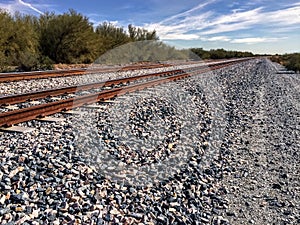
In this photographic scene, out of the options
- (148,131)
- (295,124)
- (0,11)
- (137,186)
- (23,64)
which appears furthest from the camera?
(0,11)

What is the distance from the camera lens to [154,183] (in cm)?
421

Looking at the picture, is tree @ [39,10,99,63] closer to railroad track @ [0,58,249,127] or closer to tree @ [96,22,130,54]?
tree @ [96,22,130,54]

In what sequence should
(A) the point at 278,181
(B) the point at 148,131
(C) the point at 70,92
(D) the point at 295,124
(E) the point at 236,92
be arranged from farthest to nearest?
(E) the point at 236,92 < (C) the point at 70,92 < (D) the point at 295,124 < (B) the point at 148,131 < (A) the point at 278,181

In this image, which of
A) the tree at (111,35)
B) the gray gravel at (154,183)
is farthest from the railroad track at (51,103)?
the tree at (111,35)

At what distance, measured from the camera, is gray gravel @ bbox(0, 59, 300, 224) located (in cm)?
333

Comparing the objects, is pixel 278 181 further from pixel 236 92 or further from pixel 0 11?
pixel 0 11

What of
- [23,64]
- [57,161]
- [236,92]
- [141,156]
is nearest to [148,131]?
[141,156]

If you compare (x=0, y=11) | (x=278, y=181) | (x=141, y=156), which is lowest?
(x=278, y=181)

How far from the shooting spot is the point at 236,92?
12.7 m

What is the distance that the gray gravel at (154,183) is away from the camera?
333cm

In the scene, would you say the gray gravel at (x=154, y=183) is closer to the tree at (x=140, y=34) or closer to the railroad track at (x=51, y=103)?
the railroad track at (x=51, y=103)

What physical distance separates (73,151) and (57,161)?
46cm

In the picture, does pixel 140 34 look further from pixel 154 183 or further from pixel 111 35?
pixel 154 183

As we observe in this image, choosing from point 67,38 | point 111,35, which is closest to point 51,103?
point 67,38
